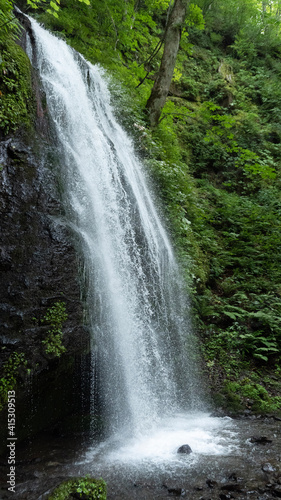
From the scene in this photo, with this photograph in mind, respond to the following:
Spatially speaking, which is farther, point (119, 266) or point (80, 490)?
point (119, 266)

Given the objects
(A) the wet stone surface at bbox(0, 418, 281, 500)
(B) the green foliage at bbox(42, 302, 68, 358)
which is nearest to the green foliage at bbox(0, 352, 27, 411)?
(B) the green foliage at bbox(42, 302, 68, 358)

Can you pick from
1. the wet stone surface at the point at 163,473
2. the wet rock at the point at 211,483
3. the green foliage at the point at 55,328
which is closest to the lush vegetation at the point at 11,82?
the green foliage at the point at 55,328

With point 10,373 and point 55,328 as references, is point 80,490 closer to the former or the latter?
point 10,373

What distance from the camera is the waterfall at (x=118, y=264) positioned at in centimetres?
468

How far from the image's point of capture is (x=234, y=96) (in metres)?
14.0

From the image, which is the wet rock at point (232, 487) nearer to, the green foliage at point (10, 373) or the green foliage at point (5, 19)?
the green foliage at point (10, 373)

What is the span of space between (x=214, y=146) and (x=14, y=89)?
877cm

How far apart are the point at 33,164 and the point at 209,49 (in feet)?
50.0

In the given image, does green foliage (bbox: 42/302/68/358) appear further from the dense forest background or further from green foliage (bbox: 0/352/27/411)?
the dense forest background

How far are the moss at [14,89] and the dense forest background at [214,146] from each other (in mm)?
18

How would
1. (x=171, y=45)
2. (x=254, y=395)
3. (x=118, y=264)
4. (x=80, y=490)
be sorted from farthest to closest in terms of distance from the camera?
(x=171, y=45), (x=118, y=264), (x=254, y=395), (x=80, y=490)

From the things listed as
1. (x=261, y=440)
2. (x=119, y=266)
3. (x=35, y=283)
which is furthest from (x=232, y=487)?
(x=119, y=266)

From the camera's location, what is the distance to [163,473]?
10.8 feet

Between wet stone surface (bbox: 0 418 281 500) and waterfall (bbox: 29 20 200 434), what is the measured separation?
953 mm
